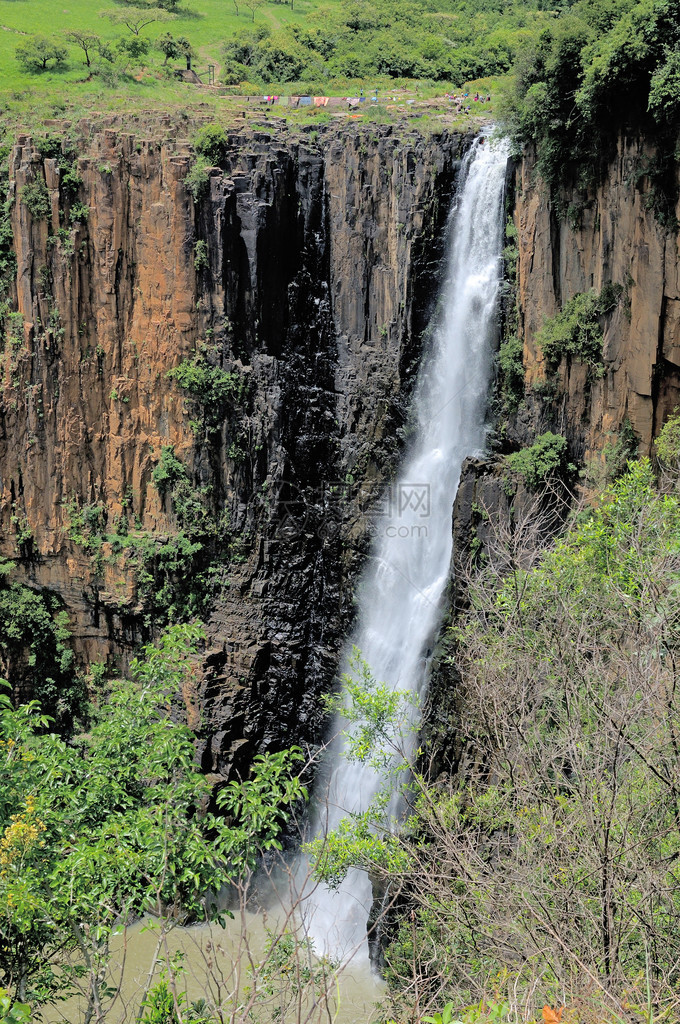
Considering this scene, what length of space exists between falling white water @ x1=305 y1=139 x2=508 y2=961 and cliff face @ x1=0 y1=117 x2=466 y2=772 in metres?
0.59

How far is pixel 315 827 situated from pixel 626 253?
13300 millimetres

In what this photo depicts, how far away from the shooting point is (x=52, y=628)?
→ 2086cm

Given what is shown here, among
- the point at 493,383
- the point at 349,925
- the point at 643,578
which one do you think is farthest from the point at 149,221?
the point at 349,925

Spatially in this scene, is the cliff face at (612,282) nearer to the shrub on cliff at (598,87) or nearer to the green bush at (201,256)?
the shrub on cliff at (598,87)

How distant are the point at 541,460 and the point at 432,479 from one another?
10.5 ft

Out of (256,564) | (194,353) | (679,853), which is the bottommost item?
(256,564)

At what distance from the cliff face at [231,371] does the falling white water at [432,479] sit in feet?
1.94

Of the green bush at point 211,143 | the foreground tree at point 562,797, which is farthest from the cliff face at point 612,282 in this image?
the green bush at point 211,143

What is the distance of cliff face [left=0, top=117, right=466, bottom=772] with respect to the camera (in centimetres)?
1952

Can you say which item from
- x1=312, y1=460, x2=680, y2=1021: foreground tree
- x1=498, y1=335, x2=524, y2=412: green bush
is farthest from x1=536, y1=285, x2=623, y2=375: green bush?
x1=312, y1=460, x2=680, y2=1021: foreground tree

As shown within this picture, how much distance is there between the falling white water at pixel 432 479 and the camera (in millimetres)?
18516

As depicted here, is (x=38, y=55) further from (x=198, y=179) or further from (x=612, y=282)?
(x=612, y=282)

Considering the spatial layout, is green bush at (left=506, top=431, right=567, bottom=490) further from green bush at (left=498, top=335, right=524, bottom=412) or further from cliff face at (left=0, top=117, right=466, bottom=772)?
cliff face at (left=0, top=117, right=466, bottom=772)

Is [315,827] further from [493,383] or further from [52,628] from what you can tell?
[493,383]
